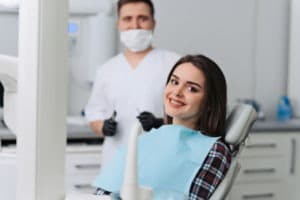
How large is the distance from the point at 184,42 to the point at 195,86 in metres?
1.93

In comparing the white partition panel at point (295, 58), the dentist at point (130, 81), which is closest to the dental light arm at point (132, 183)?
the dentist at point (130, 81)

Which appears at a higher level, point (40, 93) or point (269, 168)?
point (40, 93)

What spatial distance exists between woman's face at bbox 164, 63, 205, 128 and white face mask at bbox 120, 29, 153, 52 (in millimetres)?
824

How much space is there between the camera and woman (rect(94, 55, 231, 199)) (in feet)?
4.84

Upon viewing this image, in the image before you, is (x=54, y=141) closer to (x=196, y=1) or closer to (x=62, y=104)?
(x=62, y=104)

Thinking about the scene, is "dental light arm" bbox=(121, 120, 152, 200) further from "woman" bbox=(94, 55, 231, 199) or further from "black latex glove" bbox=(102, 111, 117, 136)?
"black latex glove" bbox=(102, 111, 117, 136)

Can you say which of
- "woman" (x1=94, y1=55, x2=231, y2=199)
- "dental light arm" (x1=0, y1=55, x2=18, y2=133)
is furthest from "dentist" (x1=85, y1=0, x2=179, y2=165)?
"dental light arm" (x1=0, y1=55, x2=18, y2=133)

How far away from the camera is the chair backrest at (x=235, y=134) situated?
145cm

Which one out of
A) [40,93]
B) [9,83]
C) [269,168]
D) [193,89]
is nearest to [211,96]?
[193,89]

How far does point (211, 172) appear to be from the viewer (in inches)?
58.2

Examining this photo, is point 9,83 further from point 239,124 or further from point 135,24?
point 135,24

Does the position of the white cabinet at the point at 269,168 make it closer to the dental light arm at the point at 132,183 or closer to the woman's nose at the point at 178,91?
the woman's nose at the point at 178,91

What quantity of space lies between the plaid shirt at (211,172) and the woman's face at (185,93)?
14cm

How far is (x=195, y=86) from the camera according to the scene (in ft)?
5.16
